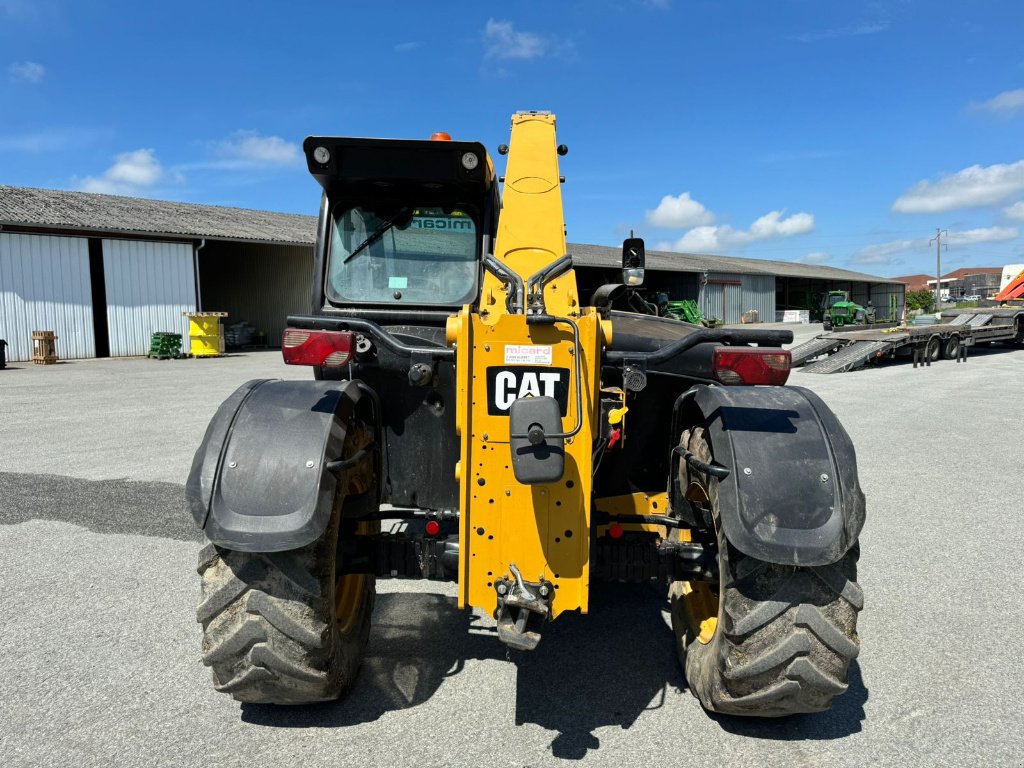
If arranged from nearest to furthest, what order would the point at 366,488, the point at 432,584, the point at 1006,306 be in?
the point at 366,488
the point at 432,584
the point at 1006,306

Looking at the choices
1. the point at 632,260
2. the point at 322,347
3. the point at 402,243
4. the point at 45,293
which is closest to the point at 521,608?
the point at 322,347

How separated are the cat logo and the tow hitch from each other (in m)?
0.60

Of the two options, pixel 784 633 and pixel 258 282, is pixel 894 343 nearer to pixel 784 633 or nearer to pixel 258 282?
pixel 784 633

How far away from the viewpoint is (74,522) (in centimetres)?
568

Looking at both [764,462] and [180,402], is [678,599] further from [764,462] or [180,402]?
[180,402]

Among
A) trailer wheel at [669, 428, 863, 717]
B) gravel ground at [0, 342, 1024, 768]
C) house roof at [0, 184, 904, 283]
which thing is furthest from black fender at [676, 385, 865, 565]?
house roof at [0, 184, 904, 283]

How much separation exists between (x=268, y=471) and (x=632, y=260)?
269 centimetres

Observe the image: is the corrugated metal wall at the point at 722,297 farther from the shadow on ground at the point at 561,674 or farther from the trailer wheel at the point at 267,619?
the trailer wheel at the point at 267,619

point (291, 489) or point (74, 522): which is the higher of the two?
point (291, 489)

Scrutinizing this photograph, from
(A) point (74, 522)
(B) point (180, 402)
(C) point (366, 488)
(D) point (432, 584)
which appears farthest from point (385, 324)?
(B) point (180, 402)

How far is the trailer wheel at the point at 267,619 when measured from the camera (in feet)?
8.94

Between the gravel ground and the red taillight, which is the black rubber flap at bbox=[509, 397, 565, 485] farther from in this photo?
the gravel ground

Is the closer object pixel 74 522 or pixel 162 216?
pixel 74 522

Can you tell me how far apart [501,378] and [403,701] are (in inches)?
59.5
